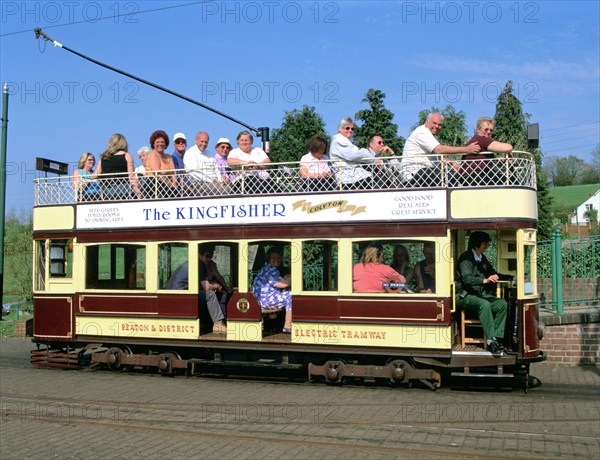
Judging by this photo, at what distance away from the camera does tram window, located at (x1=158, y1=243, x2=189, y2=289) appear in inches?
478

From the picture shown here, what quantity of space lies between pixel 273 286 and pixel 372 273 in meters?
1.93

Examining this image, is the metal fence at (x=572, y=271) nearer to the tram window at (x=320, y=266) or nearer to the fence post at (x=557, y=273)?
the fence post at (x=557, y=273)

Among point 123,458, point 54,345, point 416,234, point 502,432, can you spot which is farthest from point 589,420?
point 54,345

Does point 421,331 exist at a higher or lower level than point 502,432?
higher

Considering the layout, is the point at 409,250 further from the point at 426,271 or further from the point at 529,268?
the point at 529,268

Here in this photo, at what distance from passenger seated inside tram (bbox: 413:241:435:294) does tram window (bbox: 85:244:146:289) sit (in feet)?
15.9

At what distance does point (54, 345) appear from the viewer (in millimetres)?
13281

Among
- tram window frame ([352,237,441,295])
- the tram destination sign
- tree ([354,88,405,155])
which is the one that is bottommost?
tram window frame ([352,237,441,295])

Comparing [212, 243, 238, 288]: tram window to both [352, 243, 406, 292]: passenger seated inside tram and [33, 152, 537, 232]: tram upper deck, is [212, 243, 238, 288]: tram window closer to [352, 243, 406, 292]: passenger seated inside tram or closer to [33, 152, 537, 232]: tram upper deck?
[33, 152, 537, 232]: tram upper deck

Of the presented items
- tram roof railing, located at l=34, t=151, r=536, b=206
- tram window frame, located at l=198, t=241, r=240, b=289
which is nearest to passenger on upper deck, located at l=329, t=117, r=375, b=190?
tram roof railing, located at l=34, t=151, r=536, b=206

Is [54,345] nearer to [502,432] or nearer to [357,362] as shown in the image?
[357,362]

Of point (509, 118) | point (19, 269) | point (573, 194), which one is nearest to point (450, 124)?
point (509, 118)

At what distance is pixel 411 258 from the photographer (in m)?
10.6

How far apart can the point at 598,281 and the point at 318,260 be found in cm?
565
